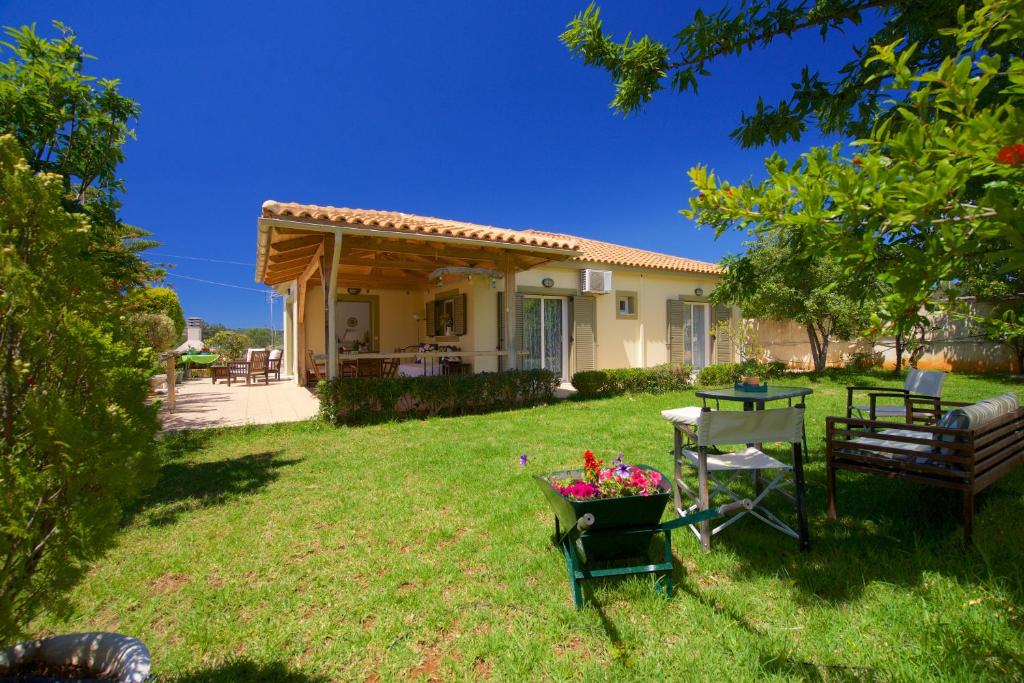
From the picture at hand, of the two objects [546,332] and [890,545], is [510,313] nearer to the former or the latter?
[546,332]

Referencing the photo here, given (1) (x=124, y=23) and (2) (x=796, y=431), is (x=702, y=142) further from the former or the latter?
(1) (x=124, y=23)

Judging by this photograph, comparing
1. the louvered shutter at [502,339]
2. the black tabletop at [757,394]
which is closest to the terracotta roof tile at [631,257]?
the louvered shutter at [502,339]

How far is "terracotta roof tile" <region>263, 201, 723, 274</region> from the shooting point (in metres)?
6.51

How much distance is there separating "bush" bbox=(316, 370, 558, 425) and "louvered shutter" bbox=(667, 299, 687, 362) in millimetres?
5284

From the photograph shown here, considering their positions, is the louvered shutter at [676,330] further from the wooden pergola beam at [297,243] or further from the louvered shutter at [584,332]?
the wooden pergola beam at [297,243]

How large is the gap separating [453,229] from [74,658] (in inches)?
275

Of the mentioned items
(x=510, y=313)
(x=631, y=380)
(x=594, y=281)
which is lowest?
(x=631, y=380)

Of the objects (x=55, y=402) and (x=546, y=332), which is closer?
(x=55, y=402)

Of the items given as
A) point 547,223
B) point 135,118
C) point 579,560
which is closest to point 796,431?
point 579,560

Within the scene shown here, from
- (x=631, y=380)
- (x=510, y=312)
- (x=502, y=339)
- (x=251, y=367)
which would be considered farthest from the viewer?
(x=251, y=367)

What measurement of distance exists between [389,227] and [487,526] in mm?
5212

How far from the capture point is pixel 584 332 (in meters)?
11.7

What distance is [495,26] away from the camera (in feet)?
26.8

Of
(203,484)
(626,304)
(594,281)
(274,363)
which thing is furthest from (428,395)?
(274,363)
